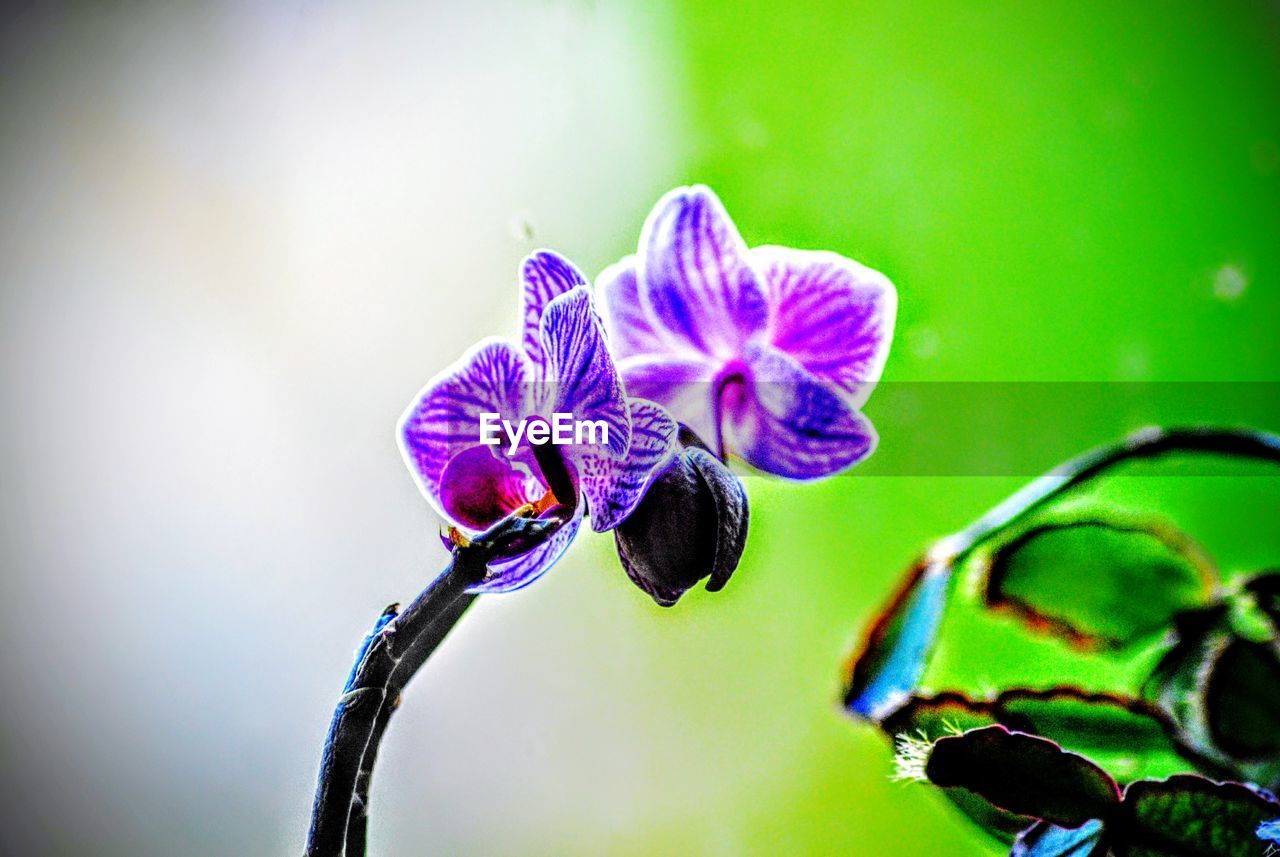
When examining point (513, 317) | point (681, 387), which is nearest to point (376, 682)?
point (681, 387)

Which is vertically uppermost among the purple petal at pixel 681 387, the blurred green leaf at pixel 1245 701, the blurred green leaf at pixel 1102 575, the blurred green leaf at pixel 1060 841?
the purple petal at pixel 681 387

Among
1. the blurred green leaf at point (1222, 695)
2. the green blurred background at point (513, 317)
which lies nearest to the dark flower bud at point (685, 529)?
the blurred green leaf at point (1222, 695)

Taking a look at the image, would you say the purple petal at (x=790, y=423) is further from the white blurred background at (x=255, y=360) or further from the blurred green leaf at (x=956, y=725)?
the white blurred background at (x=255, y=360)

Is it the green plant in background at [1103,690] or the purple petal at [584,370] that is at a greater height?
the purple petal at [584,370]

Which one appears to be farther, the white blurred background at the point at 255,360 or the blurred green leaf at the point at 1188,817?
the white blurred background at the point at 255,360

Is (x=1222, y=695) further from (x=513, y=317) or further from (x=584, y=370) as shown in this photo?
Answer: (x=513, y=317)
